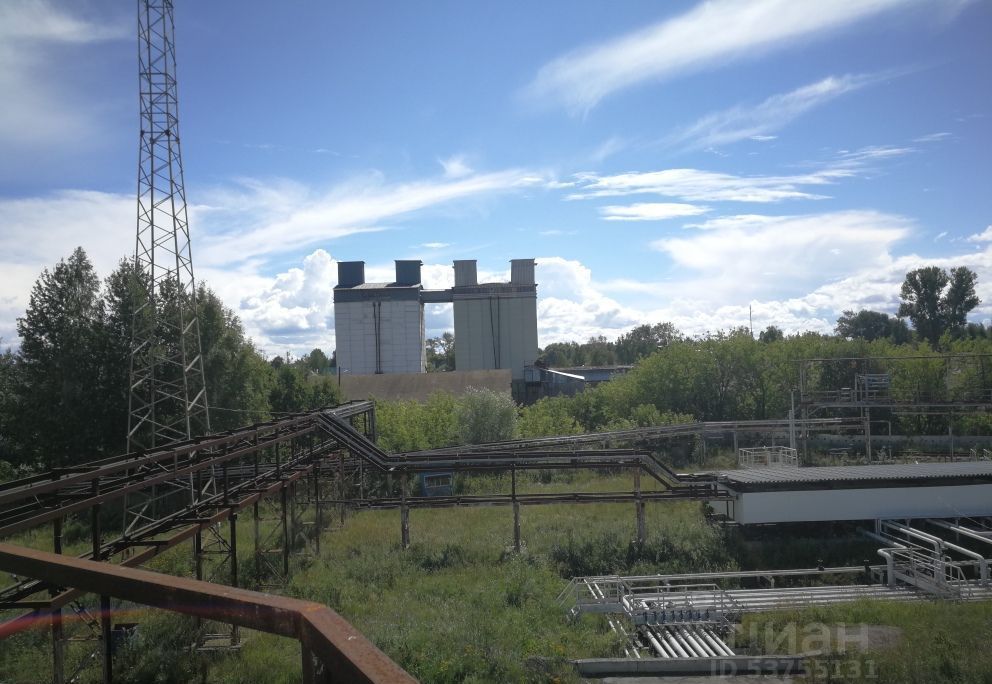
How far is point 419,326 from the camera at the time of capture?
58.7m

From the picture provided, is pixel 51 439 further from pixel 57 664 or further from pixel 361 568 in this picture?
pixel 57 664

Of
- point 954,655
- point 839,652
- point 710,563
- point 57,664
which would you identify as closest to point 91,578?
point 57,664

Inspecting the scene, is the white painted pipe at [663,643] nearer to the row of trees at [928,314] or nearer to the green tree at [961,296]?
the row of trees at [928,314]

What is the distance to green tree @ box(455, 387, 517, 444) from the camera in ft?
108

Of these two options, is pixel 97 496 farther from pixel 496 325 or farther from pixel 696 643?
pixel 496 325

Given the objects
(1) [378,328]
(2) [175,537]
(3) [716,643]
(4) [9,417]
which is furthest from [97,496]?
(1) [378,328]

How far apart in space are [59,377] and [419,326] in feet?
109

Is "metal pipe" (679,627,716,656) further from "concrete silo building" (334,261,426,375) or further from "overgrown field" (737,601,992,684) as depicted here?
"concrete silo building" (334,261,426,375)

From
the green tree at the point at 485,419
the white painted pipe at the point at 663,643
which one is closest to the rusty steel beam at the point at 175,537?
the white painted pipe at the point at 663,643

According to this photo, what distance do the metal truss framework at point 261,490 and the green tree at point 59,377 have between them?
10.9ft

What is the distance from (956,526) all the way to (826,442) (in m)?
15.8

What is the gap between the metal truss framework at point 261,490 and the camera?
955 centimetres

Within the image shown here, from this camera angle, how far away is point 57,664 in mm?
7949

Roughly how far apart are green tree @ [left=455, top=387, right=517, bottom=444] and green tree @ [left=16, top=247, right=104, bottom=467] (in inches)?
624
